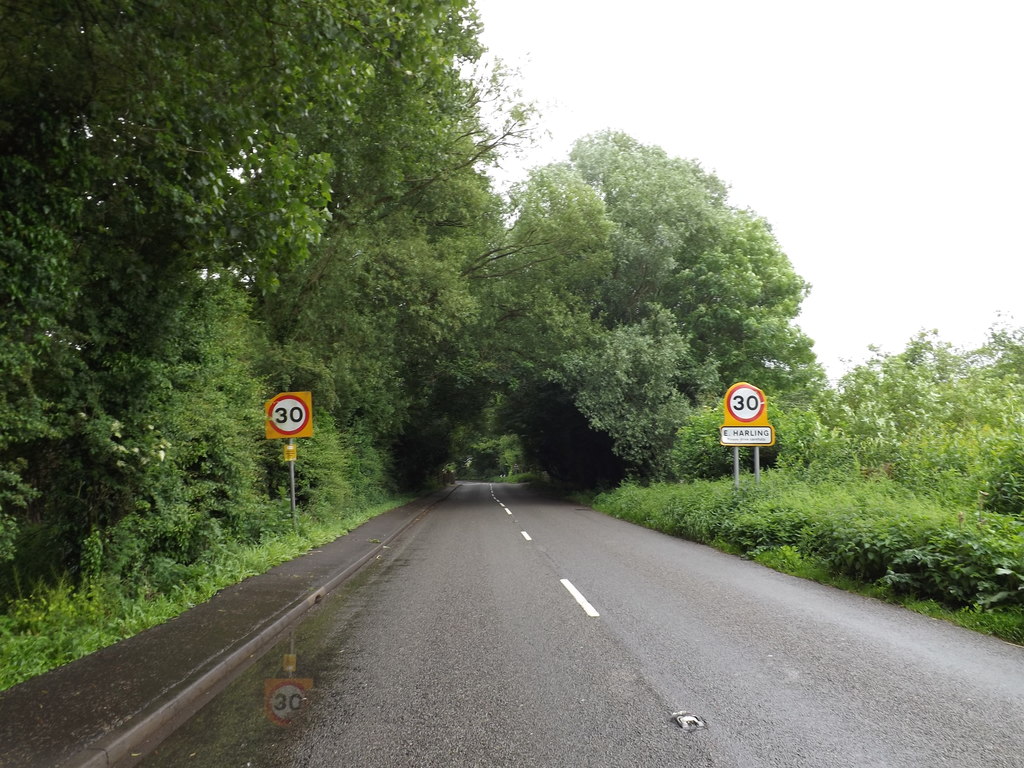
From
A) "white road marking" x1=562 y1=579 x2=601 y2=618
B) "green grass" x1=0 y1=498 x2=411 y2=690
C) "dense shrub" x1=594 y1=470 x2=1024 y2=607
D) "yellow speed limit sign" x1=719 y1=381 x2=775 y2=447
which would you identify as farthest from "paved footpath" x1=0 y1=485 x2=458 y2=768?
"yellow speed limit sign" x1=719 y1=381 x2=775 y2=447

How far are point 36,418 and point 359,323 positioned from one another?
1049cm

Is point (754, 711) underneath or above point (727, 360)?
underneath

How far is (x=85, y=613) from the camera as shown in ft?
22.2

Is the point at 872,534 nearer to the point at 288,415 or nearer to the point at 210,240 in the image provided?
the point at 210,240

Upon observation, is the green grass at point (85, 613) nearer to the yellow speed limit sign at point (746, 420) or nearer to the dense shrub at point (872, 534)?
the dense shrub at point (872, 534)

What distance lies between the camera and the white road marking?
24.1 ft

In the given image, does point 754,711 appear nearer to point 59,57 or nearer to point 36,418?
point 36,418

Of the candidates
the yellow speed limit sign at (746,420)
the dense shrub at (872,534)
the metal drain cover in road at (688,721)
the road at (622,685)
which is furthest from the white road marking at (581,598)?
the yellow speed limit sign at (746,420)

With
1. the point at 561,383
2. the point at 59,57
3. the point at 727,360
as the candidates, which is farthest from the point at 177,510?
the point at 727,360

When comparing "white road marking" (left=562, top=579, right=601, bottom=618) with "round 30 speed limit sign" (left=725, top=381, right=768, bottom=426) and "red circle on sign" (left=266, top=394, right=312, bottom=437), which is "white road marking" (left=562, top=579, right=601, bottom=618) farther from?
"red circle on sign" (left=266, top=394, right=312, bottom=437)

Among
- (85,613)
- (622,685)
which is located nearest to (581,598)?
(622,685)

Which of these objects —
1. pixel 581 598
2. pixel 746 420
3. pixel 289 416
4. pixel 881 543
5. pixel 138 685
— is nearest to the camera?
pixel 138 685

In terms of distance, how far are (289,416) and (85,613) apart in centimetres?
675

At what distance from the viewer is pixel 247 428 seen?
11883mm
